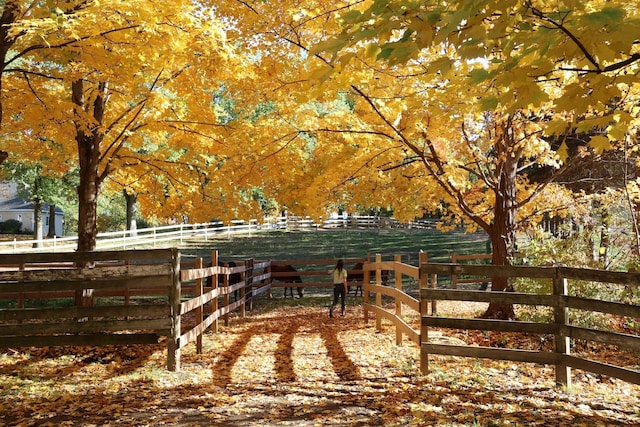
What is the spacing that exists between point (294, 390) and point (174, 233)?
1418 inches

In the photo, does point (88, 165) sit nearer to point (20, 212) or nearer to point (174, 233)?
point (174, 233)

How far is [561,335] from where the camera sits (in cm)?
620

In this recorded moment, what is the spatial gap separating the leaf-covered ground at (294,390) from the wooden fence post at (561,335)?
0.51 feet

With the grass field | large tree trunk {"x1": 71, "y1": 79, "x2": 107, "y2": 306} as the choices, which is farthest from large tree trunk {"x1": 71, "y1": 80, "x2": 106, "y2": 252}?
the grass field

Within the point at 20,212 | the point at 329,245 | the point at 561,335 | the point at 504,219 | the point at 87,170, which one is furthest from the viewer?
the point at 20,212

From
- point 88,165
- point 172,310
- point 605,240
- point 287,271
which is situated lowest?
point 287,271

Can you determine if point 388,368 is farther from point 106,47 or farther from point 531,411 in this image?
point 106,47

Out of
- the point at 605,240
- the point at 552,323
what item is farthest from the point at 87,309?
the point at 605,240

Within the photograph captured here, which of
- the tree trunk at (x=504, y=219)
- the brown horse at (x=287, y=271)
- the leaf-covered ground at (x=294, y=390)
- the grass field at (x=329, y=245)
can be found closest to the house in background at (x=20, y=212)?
the grass field at (x=329, y=245)

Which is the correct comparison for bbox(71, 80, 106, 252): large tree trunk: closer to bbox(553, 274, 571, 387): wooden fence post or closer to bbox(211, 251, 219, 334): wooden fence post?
bbox(211, 251, 219, 334): wooden fence post

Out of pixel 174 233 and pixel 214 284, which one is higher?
pixel 174 233

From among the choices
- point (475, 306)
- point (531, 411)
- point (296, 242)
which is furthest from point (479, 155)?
point (296, 242)

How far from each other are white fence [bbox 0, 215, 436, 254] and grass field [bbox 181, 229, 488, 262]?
1.54m

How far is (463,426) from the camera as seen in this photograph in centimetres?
477
